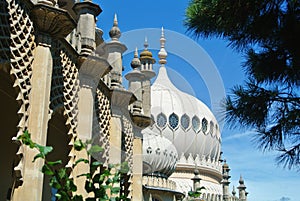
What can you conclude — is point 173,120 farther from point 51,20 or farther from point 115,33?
point 51,20

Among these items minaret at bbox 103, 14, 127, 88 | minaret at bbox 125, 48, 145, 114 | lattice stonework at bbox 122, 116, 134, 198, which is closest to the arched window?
minaret at bbox 125, 48, 145, 114

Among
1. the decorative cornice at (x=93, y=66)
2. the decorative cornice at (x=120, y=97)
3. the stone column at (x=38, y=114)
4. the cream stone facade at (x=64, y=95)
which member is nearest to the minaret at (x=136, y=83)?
A: the cream stone facade at (x=64, y=95)

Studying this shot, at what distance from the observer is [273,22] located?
19.8 feet

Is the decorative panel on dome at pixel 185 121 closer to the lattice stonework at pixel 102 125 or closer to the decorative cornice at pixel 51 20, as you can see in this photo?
the lattice stonework at pixel 102 125

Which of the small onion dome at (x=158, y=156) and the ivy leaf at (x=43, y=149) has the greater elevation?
the small onion dome at (x=158, y=156)

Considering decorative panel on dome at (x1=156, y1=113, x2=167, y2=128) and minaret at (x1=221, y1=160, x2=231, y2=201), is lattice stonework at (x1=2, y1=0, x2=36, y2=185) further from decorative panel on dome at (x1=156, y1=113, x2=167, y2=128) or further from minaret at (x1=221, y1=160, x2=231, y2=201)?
decorative panel on dome at (x1=156, y1=113, x2=167, y2=128)

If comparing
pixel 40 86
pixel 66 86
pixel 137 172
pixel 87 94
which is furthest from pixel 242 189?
pixel 40 86

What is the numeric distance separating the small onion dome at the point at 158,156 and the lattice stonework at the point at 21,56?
1155 cm

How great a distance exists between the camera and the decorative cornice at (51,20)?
7258mm

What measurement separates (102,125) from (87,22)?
7.69 feet

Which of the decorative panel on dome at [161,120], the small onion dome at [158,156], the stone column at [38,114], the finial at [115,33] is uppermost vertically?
the decorative panel on dome at [161,120]

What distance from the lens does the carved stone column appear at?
Result: 22.0 feet

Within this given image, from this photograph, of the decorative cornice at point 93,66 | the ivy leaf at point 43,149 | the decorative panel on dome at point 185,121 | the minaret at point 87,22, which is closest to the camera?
the ivy leaf at point 43,149

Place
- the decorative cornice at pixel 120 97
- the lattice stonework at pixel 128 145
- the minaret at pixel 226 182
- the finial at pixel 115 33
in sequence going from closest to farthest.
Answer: the decorative cornice at pixel 120 97, the finial at pixel 115 33, the lattice stonework at pixel 128 145, the minaret at pixel 226 182
